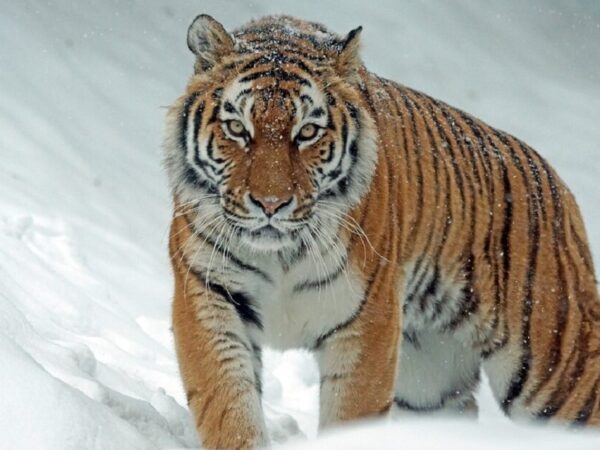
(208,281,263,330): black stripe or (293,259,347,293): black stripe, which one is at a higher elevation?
(293,259,347,293): black stripe

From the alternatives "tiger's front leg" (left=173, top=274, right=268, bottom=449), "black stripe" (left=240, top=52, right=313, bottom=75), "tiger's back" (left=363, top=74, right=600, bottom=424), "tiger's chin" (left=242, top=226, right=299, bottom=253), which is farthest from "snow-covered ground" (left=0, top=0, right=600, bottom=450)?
"black stripe" (left=240, top=52, right=313, bottom=75)

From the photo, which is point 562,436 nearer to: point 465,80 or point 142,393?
point 142,393

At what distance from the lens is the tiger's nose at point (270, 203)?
3111 millimetres

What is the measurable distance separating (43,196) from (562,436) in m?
5.00

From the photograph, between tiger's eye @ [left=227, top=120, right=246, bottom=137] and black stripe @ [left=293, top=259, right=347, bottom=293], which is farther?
black stripe @ [left=293, top=259, right=347, bottom=293]

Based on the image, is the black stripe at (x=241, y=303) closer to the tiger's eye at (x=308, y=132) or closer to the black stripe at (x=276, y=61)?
the tiger's eye at (x=308, y=132)

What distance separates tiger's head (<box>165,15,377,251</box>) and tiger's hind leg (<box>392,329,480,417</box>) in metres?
0.98

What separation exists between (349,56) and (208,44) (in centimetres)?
40

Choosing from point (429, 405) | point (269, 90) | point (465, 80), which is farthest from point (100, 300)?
point (465, 80)

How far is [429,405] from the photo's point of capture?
14.5 feet

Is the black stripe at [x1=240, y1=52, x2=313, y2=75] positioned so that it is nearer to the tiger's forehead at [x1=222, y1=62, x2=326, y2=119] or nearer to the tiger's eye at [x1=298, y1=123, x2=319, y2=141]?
the tiger's forehead at [x1=222, y1=62, x2=326, y2=119]

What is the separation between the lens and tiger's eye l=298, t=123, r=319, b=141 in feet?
10.6

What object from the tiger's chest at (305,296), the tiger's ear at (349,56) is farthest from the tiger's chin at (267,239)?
the tiger's ear at (349,56)

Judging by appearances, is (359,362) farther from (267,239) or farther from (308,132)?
(308,132)
